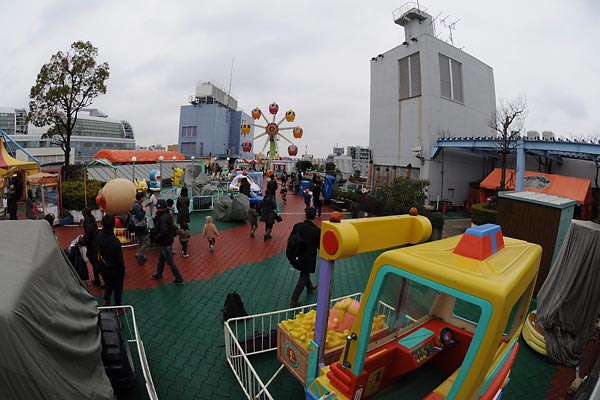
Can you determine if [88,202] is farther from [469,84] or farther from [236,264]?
[469,84]

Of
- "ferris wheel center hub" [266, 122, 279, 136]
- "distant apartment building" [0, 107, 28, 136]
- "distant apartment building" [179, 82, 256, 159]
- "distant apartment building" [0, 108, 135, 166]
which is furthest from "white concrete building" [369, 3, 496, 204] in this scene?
"distant apartment building" [0, 107, 28, 136]

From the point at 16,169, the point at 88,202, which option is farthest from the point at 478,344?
the point at 16,169

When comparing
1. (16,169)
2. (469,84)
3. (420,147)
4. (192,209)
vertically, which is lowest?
(192,209)

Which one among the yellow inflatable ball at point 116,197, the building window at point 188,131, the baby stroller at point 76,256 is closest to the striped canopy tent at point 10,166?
the yellow inflatable ball at point 116,197

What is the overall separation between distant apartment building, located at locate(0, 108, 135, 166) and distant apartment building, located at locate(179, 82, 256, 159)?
14086mm

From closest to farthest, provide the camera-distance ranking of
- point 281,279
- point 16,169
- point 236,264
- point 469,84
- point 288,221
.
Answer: point 281,279
point 236,264
point 16,169
point 288,221
point 469,84

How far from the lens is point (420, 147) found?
1886 centimetres

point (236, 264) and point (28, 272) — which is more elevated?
point (28, 272)

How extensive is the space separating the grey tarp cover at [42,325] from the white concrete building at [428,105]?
18.6 m

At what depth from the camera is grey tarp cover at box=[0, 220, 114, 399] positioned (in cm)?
197

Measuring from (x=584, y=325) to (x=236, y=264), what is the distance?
6.93m

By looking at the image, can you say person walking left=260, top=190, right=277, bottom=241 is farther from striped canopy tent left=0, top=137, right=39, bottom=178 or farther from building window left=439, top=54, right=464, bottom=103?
building window left=439, top=54, right=464, bottom=103

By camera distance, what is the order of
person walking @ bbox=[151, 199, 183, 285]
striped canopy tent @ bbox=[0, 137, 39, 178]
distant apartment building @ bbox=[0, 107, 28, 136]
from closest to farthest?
person walking @ bbox=[151, 199, 183, 285]
striped canopy tent @ bbox=[0, 137, 39, 178]
distant apartment building @ bbox=[0, 107, 28, 136]

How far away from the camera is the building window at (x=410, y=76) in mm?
19062
